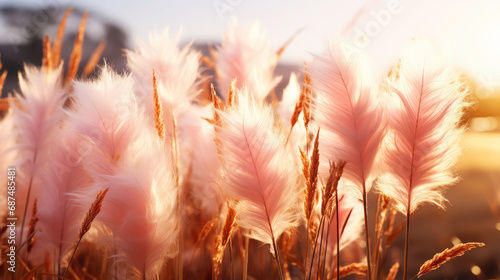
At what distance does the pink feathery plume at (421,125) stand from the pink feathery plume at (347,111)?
0.04 m

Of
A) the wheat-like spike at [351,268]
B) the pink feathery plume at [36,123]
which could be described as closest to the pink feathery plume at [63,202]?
the pink feathery plume at [36,123]

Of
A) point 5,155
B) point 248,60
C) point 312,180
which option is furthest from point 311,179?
point 5,155

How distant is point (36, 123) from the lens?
1.12m

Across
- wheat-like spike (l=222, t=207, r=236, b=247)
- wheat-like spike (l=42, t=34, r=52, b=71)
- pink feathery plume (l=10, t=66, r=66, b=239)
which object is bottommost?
wheat-like spike (l=222, t=207, r=236, b=247)

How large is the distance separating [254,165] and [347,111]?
0.60ft

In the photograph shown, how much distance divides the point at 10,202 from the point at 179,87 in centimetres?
51

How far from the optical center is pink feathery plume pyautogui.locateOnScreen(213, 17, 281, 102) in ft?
4.05

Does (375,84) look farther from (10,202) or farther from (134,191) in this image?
(10,202)

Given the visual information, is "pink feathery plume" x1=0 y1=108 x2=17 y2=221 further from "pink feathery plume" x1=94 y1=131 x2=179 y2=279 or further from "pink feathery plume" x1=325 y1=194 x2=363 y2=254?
"pink feathery plume" x1=325 y1=194 x2=363 y2=254

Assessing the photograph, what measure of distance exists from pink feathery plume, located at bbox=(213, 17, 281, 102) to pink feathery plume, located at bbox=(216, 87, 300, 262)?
0.37 metres

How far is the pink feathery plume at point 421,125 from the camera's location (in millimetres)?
769

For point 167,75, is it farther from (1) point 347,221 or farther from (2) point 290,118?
(1) point 347,221

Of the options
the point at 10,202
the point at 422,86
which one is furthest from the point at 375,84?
the point at 10,202

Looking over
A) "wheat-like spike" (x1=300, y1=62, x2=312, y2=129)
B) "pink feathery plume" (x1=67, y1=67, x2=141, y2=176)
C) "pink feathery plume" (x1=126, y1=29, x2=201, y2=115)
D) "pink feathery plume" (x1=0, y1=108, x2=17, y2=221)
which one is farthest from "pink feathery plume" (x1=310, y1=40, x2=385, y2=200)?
"pink feathery plume" (x1=0, y1=108, x2=17, y2=221)
